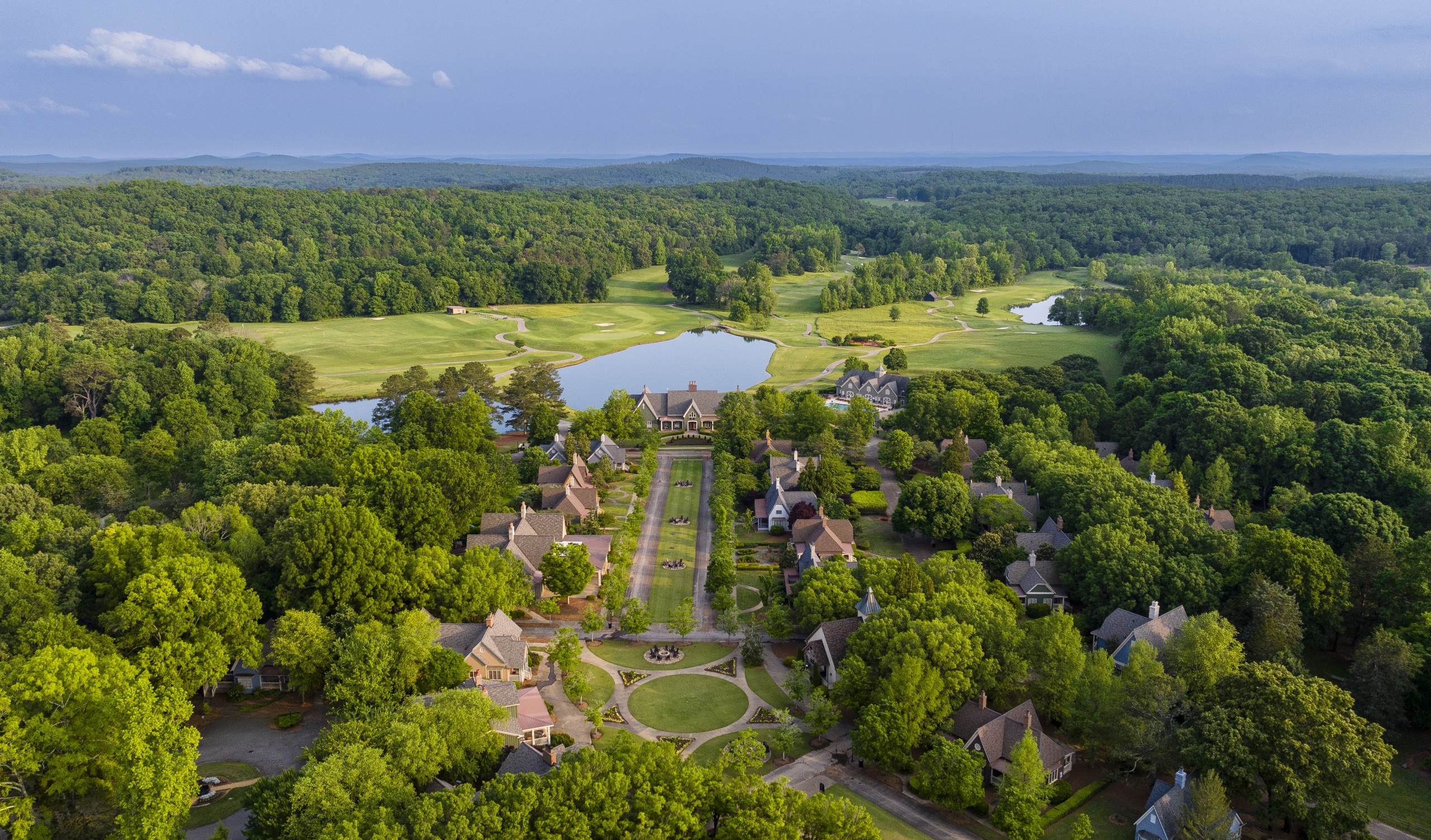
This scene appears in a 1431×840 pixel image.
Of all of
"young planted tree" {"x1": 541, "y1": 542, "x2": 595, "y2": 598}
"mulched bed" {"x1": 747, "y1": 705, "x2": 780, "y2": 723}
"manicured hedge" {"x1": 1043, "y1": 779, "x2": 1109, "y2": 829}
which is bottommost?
"manicured hedge" {"x1": 1043, "y1": 779, "x2": 1109, "y2": 829}

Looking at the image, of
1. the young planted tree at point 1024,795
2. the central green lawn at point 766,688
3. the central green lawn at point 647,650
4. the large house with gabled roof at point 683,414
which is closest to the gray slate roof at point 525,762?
the central green lawn at point 647,650

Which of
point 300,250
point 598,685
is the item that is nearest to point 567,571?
point 598,685

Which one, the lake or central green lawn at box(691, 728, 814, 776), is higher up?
the lake

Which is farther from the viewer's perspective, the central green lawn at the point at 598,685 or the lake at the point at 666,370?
the lake at the point at 666,370

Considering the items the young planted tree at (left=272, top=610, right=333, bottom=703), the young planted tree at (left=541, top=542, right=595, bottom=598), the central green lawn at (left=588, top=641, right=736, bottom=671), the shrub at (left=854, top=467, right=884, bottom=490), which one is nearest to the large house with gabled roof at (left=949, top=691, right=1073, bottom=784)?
the central green lawn at (left=588, top=641, right=736, bottom=671)

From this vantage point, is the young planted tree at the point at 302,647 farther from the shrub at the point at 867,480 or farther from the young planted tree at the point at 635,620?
the shrub at the point at 867,480

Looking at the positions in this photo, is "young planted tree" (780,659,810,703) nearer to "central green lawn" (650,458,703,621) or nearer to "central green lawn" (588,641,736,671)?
"central green lawn" (588,641,736,671)
